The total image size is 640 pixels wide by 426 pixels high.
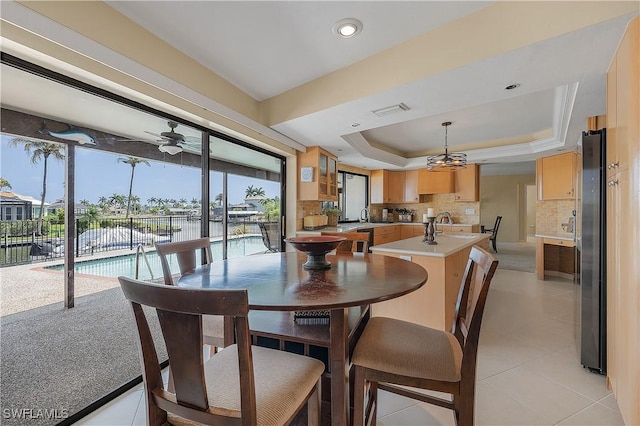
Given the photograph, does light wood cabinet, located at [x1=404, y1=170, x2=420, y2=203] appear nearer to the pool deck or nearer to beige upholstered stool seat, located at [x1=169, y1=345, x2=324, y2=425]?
the pool deck

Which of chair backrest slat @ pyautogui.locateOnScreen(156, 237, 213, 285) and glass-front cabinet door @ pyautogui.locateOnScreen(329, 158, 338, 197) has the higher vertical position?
glass-front cabinet door @ pyautogui.locateOnScreen(329, 158, 338, 197)

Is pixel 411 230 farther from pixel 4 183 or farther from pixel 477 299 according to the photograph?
pixel 4 183

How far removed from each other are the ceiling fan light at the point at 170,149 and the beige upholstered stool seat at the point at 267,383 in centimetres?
201

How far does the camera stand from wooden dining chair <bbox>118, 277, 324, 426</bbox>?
2.34 feet

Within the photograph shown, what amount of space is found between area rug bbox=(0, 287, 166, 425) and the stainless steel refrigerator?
298cm

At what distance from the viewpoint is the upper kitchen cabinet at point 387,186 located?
624 cm

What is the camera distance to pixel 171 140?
2.48 meters

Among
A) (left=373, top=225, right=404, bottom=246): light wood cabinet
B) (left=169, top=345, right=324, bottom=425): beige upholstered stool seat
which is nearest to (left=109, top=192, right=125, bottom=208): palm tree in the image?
(left=169, top=345, right=324, bottom=425): beige upholstered stool seat

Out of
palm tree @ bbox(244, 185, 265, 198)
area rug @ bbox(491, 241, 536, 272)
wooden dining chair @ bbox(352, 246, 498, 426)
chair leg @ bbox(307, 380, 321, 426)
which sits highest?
palm tree @ bbox(244, 185, 265, 198)

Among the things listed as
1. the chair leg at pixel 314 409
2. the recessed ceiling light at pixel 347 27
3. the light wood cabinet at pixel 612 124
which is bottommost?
the chair leg at pixel 314 409

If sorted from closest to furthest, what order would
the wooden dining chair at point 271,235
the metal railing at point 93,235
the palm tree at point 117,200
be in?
1. the metal railing at point 93,235
2. the palm tree at point 117,200
3. the wooden dining chair at point 271,235

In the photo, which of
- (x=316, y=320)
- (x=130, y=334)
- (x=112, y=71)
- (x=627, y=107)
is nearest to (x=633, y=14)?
(x=627, y=107)

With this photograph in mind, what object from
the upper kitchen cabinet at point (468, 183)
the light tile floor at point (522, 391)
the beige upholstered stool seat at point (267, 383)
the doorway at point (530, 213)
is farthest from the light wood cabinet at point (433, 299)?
the doorway at point (530, 213)

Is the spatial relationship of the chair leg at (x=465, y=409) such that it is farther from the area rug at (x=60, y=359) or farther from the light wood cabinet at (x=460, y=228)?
the light wood cabinet at (x=460, y=228)
